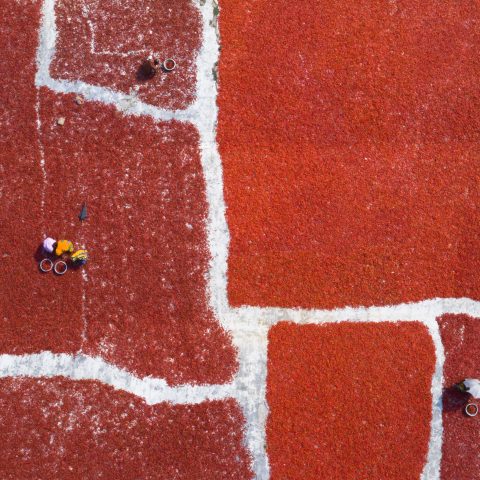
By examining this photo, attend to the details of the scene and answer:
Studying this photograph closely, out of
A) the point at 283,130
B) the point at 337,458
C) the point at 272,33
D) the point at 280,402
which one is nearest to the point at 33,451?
the point at 280,402

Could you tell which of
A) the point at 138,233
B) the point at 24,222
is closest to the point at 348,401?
the point at 138,233

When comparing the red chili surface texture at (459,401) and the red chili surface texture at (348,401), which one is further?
the red chili surface texture at (459,401)

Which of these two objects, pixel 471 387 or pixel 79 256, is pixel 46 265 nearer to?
pixel 79 256

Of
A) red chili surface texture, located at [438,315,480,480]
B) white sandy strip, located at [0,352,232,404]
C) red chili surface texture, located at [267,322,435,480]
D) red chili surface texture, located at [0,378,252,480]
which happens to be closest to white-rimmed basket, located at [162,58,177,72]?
red chili surface texture, located at [267,322,435,480]

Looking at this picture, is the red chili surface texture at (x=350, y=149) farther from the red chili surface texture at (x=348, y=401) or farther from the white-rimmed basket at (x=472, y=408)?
→ the white-rimmed basket at (x=472, y=408)

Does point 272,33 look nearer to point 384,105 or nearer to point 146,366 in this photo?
point 384,105

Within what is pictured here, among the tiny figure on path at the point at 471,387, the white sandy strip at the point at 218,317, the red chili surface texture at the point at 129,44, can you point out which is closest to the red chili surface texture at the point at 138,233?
the white sandy strip at the point at 218,317
